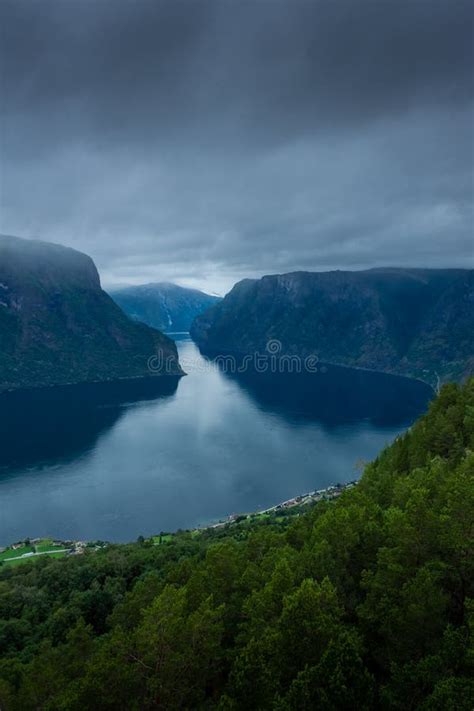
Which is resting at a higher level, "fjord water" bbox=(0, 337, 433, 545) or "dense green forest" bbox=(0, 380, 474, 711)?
"dense green forest" bbox=(0, 380, 474, 711)

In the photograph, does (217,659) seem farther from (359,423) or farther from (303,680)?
(359,423)

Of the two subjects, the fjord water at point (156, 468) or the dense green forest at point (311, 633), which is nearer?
the dense green forest at point (311, 633)

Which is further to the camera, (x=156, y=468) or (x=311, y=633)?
(x=156, y=468)

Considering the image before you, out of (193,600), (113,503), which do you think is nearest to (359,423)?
(113,503)

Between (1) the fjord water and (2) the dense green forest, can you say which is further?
(1) the fjord water

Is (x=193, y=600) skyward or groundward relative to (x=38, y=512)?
skyward

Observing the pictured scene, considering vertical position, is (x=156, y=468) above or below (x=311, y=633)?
below

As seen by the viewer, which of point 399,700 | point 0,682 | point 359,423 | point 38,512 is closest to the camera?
point 399,700

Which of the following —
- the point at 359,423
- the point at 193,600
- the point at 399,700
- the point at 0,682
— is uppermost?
the point at 399,700

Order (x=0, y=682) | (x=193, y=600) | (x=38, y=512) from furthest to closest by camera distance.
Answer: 1. (x=38, y=512)
2. (x=193, y=600)
3. (x=0, y=682)

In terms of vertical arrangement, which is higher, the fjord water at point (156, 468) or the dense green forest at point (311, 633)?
the dense green forest at point (311, 633)

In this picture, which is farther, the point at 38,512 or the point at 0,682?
the point at 38,512
